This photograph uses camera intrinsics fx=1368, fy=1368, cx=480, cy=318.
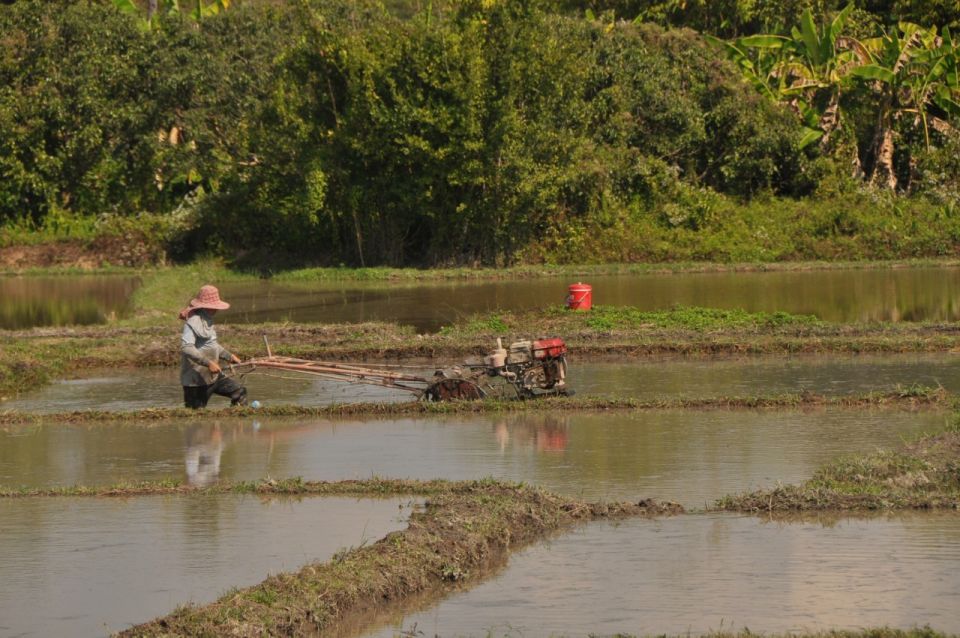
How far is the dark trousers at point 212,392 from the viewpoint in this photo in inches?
499

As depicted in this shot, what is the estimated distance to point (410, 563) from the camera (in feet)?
22.7

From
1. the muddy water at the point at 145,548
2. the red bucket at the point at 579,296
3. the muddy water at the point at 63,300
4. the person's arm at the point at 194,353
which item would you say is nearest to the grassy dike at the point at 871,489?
the muddy water at the point at 145,548

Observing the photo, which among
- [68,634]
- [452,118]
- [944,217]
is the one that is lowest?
[68,634]

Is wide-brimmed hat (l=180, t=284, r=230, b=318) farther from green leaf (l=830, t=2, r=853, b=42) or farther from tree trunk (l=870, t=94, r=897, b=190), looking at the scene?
tree trunk (l=870, t=94, r=897, b=190)

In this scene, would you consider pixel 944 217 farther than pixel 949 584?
Yes

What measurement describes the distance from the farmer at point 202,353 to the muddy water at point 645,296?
6357mm

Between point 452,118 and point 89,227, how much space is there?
11.4 metres

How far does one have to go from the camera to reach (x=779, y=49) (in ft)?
112

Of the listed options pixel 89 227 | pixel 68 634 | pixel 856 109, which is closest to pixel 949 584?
pixel 68 634

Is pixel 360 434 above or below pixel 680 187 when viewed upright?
below

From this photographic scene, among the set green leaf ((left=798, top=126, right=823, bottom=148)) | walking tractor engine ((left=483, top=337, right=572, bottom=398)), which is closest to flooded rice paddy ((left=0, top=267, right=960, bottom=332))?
green leaf ((left=798, top=126, right=823, bottom=148))

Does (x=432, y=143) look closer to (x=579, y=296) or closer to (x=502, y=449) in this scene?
(x=579, y=296)

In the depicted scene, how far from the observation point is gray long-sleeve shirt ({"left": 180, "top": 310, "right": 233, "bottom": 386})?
40.3 ft

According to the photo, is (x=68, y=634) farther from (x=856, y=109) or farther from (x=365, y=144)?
(x=856, y=109)
